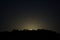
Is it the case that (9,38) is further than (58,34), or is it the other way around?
(58,34)

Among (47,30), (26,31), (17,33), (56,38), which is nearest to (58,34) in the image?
(56,38)

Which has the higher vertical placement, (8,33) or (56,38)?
(8,33)

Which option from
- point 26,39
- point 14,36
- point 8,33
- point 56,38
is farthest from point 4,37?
point 56,38

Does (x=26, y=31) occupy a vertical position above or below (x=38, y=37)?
above

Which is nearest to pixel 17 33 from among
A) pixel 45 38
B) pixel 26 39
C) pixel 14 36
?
pixel 14 36

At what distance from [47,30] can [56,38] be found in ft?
2.00

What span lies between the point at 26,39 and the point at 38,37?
0.60m

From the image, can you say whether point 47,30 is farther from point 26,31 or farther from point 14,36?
point 14,36

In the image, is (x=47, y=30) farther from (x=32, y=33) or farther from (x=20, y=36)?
(x=20, y=36)

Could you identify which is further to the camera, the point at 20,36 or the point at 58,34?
the point at 58,34

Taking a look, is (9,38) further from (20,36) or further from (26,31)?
(26,31)

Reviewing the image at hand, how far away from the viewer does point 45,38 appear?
475cm

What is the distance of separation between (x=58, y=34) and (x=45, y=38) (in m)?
0.90

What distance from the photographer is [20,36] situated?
4750mm
